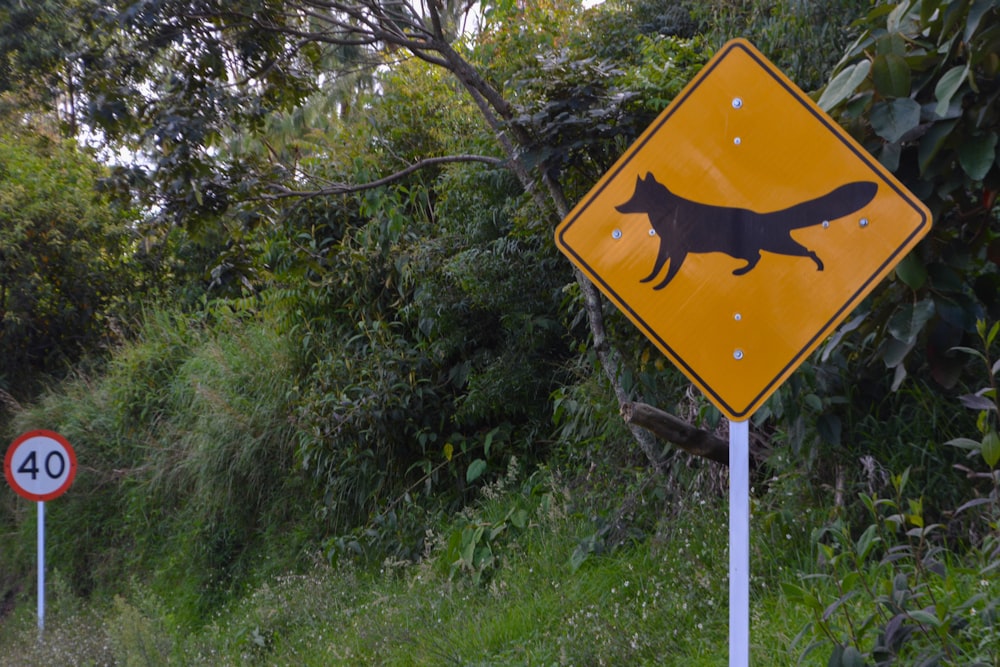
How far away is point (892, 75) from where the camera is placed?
398 cm

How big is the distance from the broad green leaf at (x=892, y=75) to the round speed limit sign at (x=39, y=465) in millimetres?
9919

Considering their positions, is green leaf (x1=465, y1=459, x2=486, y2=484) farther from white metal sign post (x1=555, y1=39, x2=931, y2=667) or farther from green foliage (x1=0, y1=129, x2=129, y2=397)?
green foliage (x1=0, y1=129, x2=129, y2=397)

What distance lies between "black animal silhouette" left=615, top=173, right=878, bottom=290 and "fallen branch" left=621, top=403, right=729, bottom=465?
199 centimetres

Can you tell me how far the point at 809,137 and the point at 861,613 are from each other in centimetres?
200

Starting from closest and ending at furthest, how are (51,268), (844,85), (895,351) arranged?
(844,85)
(895,351)
(51,268)

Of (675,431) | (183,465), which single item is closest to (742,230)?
(675,431)

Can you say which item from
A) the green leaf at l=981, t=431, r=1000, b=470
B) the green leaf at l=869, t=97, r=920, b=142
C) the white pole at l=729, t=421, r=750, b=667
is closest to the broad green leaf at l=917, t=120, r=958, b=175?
the green leaf at l=869, t=97, r=920, b=142

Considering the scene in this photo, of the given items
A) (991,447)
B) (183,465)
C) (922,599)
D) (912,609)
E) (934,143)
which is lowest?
(922,599)

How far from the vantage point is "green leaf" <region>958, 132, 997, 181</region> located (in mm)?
4027

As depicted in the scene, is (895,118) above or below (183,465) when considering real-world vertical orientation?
below

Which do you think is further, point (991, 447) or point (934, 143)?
point (934, 143)

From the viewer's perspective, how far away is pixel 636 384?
698 cm

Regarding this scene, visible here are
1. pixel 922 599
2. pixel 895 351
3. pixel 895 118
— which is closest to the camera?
pixel 922 599

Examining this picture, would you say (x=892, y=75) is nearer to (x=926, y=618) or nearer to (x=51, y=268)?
(x=926, y=618)
